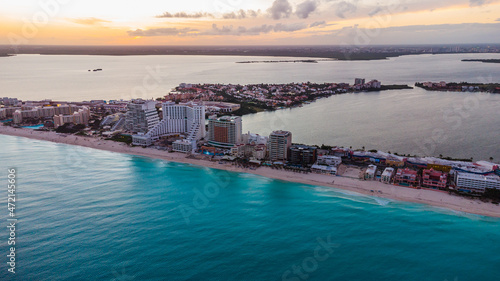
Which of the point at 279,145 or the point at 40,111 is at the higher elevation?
the point at 40,111

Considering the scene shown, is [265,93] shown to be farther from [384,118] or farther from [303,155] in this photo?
[303,155]

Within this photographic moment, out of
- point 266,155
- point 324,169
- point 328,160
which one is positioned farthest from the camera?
point 266,155

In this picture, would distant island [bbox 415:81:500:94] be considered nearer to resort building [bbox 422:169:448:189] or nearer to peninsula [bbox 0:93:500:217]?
peninsula [bbox 0:93:500:217]

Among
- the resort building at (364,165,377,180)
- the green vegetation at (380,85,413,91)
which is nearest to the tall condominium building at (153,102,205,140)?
the resort building at (364,165,377,180)

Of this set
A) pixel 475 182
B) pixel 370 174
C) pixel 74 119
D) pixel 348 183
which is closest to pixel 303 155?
pixel 348 183

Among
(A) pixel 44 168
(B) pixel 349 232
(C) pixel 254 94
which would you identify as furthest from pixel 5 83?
(B) pixel 349 232

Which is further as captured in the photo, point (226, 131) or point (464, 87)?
point (464, 87)
